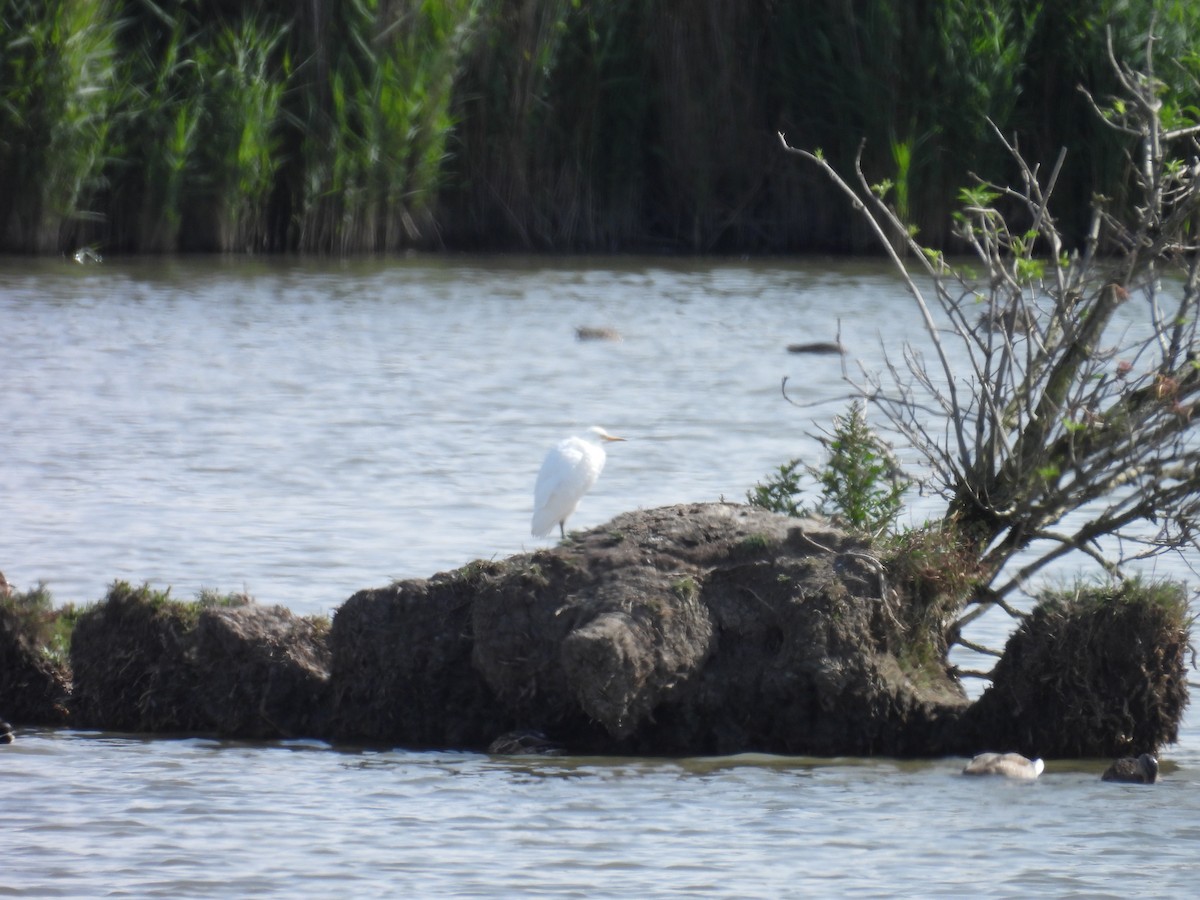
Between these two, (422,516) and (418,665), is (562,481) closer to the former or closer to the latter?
(418,665)

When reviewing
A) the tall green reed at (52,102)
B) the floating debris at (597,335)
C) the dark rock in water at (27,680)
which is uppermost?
the tall green reed at (52,102)

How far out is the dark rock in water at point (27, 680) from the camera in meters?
6.36

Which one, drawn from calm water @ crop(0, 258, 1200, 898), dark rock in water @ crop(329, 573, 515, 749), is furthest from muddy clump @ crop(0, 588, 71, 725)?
dark rock in water @ crop(329, 573, 515, 749)

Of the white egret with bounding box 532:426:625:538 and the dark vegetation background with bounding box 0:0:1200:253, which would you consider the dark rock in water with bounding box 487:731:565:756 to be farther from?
the dark vegetation background with bounding box 0:0:1200:253

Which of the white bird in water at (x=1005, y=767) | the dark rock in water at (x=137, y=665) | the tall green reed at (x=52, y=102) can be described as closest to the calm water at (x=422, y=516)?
the white bird in water at (x=1005, y=767)

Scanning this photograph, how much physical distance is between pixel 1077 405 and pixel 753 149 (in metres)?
16.3

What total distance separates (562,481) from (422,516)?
6.52 feet

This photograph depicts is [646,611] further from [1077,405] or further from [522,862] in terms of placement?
[1077,405]

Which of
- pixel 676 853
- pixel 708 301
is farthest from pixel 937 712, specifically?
pixel 708 301

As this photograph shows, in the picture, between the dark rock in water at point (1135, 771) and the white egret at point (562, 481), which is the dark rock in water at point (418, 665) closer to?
the white egret at point (562, 481)

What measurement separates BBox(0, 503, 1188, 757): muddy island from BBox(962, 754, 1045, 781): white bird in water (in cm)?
28

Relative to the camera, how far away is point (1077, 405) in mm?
6172

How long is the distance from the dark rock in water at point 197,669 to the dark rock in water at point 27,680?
11 centimetres

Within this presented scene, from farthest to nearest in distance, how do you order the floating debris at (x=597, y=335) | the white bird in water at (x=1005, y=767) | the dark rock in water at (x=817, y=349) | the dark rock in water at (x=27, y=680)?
the floating debris at (x=597, y=335), the dark rock in water at (x=817, y=349), the dark rock in water at (x=27, y=680), the white bird in water at (x=1005, y=767)
